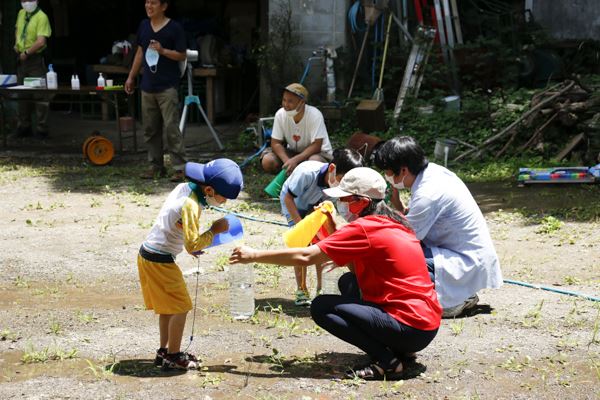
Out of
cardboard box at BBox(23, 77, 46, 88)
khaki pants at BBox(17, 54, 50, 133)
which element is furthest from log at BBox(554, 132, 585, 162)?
khaki pants at BBox(17, 54, 50, 133)

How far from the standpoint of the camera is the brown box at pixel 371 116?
39.7ft

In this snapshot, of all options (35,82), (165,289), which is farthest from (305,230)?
(35,82)

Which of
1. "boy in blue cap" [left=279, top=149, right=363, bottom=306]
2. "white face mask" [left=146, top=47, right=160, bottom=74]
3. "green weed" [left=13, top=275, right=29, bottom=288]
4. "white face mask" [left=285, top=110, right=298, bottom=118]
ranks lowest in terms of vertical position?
"green weed" [left=13, top=275, right=29, bottom=288]

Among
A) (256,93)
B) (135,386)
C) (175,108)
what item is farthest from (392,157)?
(256,93)

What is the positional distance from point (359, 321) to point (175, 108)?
597cm

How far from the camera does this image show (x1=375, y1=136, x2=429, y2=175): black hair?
552 cm

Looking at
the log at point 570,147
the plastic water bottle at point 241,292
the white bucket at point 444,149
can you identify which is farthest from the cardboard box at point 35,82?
the log at point 570,147

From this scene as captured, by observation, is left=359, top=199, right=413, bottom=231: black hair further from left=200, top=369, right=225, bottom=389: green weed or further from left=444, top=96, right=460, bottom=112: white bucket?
left=444, top=96, right=460, bottom=112: white bucket

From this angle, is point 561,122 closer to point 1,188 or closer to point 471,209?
point 471,209

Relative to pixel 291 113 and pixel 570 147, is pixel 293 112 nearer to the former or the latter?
pixel 291 113

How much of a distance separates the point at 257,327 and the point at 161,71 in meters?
5.11

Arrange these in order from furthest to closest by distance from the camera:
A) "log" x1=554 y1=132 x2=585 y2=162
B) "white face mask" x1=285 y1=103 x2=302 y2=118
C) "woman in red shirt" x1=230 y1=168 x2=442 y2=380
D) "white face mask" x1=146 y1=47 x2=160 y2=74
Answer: "log" x1=554 y1=132 x2=585 y2=162, "white face mask" x1=146 y1=47 x2=160 y2=74, "white face mask" x1=285 y1=103 x2=302 y2=118, "woman in red shirt" x1=230 y1=168 x2=442 y2=380

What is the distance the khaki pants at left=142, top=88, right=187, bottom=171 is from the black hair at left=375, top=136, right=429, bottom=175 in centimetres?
503

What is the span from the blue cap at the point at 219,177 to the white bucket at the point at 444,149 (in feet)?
21.6
